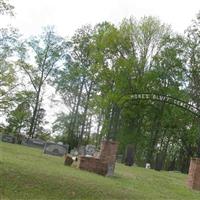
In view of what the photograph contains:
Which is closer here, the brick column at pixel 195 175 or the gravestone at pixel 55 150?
the brick column at pixel 195 175

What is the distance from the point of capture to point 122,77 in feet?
155

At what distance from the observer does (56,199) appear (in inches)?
493

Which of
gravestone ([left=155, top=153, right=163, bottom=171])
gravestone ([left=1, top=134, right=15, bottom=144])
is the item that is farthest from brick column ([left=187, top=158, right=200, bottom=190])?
gravestone ([left=1, top=134, right=15, bottom=144])

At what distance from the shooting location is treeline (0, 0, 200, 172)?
47.3 meters

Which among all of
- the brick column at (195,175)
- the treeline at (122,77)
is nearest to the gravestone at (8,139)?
the treeline at (122,77)

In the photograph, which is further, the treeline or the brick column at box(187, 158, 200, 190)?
the treeline

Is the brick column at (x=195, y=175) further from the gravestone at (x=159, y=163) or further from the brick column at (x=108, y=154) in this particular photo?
the gravestone at (x=159, y=163)

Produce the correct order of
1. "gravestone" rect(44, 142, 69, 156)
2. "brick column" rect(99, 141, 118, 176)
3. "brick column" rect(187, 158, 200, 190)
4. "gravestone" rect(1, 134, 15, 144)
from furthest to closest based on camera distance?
"gravestone" rect(1, 134, 15, 144) < "gravestone" rect(44, 142, 69, 156) < "brick column" rect(187, 158, 200, 190) < "brick column" rect(99, 141, 118, 176)

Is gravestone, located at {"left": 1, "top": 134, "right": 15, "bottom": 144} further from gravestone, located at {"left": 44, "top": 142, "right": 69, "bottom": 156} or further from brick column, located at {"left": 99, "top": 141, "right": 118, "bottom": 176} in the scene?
brick column, located at {"left": 99, "top": 141, "right": 118, "bottom": 176}

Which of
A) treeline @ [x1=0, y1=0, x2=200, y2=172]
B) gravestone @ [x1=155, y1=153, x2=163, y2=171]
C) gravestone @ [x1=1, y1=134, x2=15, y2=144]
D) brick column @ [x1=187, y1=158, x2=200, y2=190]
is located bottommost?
brick column @ [x1=187, y1=158, x2=200, y2=190]

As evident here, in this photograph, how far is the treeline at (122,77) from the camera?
47.3 m

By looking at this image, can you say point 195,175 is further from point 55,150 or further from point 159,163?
point 159,163

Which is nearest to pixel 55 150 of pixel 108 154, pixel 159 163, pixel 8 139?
pixel 108 154

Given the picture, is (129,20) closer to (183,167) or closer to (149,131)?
(149,131)
